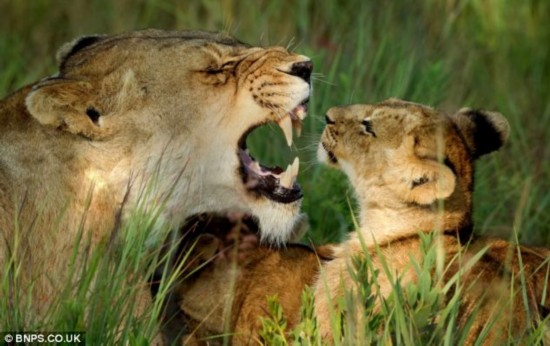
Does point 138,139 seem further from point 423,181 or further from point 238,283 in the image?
point 423,181

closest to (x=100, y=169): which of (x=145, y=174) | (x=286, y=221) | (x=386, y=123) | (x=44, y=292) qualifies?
(x=145, y=174)

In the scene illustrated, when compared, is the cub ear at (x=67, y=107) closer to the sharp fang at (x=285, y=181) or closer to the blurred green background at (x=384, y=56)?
the sharp fang at (x=285, y=181)

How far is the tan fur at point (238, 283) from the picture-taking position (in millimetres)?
4789

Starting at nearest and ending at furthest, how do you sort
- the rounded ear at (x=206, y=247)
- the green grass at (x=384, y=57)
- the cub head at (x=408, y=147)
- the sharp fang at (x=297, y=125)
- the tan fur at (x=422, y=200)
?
the tan fur at (x=422, y=200) → the cub head at (x=408, y=147) → the sharp fang at (x=297, y=125) → the rounded ear at (x=206, y=247) → the green grass at (x=384, y=57)

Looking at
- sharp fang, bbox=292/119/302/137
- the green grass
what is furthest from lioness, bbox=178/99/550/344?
the green grass

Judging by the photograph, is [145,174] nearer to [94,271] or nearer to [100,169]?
[100,169]

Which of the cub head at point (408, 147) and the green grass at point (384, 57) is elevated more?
the cub head at point (408, 147)

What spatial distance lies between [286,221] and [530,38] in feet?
12.5

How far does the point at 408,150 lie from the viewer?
4641 mm

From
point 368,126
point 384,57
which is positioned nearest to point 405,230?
point 368,126

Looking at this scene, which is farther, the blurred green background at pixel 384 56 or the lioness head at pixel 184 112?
the blurred green background at pixel 384 56

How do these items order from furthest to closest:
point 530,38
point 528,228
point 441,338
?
1. point 530,38
2. point 528,228
3. point 441,338

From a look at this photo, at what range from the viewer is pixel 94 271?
3.95 metres

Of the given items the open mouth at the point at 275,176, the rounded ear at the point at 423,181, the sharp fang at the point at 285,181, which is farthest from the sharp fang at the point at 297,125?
the rounded ear at the point at 423,181
